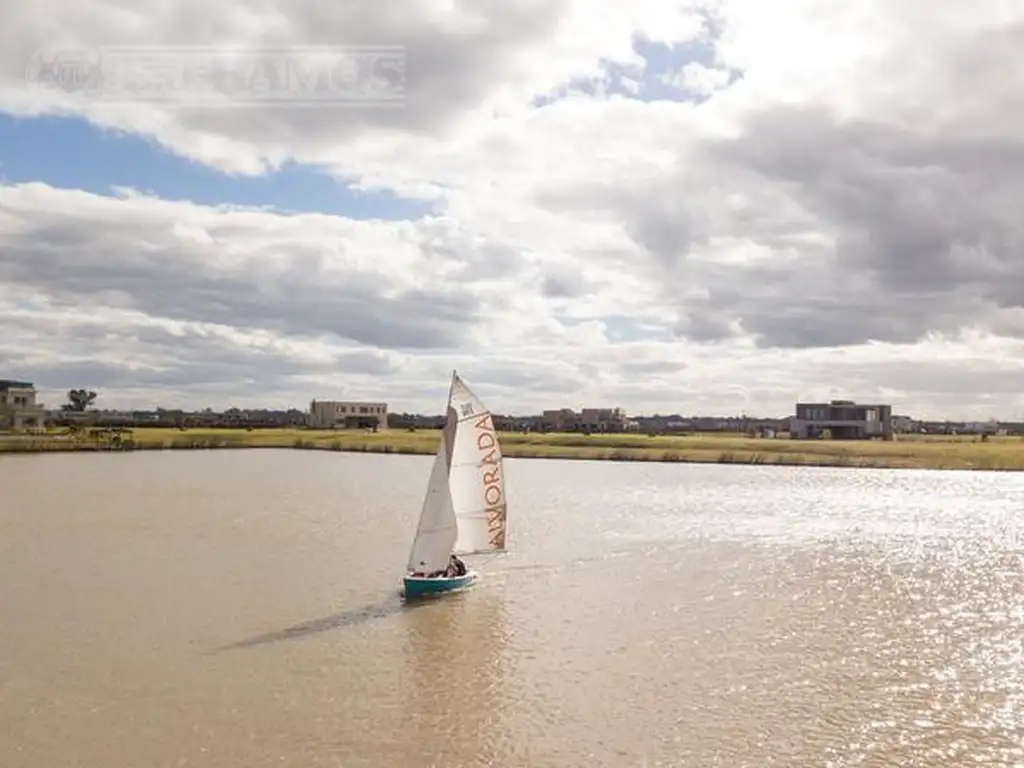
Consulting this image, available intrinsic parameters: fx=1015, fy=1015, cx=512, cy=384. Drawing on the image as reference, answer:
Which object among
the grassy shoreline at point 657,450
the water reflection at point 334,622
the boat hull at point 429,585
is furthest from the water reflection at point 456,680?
the grassy shoreline at point 657,450

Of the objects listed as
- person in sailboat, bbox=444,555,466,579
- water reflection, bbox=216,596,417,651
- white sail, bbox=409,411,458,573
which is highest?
white sail, bbox=409,411,458,573

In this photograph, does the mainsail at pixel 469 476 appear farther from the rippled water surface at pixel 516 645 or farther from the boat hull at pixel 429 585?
the rippled water surface at pixel 516 645

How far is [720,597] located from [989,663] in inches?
400

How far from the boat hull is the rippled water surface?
46 centimetres

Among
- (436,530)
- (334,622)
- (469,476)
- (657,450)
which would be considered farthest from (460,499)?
(657,450)

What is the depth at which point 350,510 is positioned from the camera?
201ft

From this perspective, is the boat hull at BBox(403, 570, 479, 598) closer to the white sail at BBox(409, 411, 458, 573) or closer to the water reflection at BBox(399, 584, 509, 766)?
the water reflection at BBox(399, 584, 509, 766)

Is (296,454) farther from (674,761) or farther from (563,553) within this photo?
(674,761)

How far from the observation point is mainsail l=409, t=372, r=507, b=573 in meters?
34.6

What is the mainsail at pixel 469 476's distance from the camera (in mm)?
34594

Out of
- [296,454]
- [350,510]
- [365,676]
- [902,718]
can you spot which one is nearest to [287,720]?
[365,676]

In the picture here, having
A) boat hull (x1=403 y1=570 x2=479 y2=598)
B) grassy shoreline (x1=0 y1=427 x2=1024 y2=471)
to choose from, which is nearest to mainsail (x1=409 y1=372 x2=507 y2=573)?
boat hull (x1=403 y1=570 x2=479 y2=598)

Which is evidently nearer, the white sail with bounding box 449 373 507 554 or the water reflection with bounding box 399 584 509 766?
the water reflection with bounding box 399 584 509 766

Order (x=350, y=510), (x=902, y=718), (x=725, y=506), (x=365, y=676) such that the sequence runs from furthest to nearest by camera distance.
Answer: (x=725, y=506) → (x=350, y=510) → (x=365, y=676) → (x=902, y=718)
